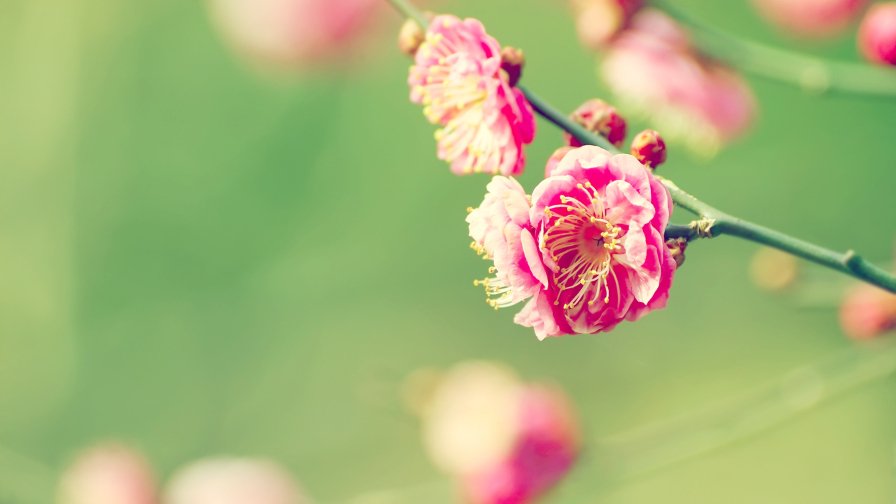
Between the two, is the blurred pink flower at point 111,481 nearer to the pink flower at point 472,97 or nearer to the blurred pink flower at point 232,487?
the blurred pink flower at point 232,487

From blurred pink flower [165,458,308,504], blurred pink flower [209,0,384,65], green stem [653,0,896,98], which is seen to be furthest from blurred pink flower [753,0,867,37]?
blurred pink flower [165,458,308,504]

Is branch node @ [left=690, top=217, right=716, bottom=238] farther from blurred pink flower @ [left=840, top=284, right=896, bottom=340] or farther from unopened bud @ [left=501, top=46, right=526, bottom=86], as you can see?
blurred pink flower @ [left=840, top=284, right=896, bottom=340]

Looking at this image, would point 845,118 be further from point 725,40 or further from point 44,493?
point 44,493

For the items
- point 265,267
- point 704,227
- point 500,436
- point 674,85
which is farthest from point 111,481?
point 704,227

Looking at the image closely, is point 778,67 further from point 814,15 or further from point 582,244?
point 582,244

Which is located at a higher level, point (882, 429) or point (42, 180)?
point (42, 180)

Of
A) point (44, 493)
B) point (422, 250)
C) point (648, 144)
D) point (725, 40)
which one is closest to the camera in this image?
point (648, 144)

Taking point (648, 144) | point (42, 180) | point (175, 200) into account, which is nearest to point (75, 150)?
point (42, 180)
